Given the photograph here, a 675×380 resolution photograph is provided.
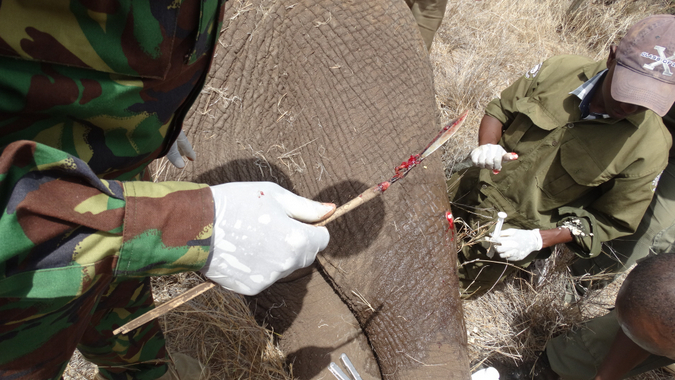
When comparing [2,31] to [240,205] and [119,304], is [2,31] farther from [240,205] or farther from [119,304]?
[119,304]

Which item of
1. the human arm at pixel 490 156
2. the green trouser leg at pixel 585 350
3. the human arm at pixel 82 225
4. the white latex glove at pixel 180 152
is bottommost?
the green trouser leg at pixel 585 350

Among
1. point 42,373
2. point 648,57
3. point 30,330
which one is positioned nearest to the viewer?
point 30,330

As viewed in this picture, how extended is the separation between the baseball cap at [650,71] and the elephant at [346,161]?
931 mm

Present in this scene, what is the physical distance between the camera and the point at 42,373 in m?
1.26

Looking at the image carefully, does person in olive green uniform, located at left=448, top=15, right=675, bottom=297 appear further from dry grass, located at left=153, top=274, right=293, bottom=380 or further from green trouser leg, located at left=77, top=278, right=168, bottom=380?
green trouser leg, located at left=77, top=278, right=168, bottom=380

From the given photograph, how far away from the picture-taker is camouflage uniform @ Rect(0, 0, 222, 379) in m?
0.85

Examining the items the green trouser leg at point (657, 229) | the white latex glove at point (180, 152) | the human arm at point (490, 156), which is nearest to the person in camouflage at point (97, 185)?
the white latex glove at point (180, 152)

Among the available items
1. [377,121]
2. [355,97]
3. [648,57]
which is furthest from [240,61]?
[648,57]

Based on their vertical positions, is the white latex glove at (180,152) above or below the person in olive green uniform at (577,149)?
above

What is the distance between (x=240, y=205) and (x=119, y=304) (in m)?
0.87

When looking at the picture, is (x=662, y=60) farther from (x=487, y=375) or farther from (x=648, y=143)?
(x=487, y=375)

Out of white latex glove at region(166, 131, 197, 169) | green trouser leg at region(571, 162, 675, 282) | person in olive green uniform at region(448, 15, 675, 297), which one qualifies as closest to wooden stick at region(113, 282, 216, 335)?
white latex glove at region(166, 131, 197, 169)

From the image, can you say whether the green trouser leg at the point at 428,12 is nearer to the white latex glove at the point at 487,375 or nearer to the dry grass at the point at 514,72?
the dry grass at the point at 514,72

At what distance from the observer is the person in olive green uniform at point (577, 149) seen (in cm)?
195
